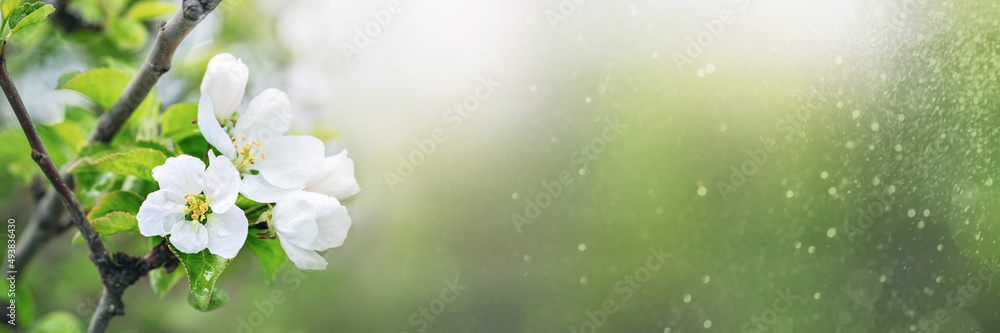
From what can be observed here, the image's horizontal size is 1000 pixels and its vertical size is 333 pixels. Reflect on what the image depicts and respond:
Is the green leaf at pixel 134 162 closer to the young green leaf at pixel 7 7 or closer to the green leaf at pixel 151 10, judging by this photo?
the young green leaf at pixel 7 7

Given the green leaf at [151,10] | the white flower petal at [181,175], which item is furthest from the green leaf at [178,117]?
the green leaf at [151,10]

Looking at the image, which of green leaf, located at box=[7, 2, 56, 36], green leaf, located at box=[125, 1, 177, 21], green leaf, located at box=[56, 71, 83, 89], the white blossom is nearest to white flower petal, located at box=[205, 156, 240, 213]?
the white blossom

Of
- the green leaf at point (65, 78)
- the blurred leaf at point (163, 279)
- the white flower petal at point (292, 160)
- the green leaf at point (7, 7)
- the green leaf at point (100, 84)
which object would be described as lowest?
the blurred leaf at point (163, 279)

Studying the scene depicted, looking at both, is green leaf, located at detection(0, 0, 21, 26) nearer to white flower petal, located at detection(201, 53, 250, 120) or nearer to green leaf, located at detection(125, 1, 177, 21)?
white flower petal, located at detection(201, 53, 250, 120)

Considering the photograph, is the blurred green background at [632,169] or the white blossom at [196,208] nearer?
the white blossom at [196,208]

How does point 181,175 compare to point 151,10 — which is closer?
point 181,175

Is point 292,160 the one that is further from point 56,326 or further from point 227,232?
point 56,326

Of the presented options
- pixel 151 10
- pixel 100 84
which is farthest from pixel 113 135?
pixel 151 10
